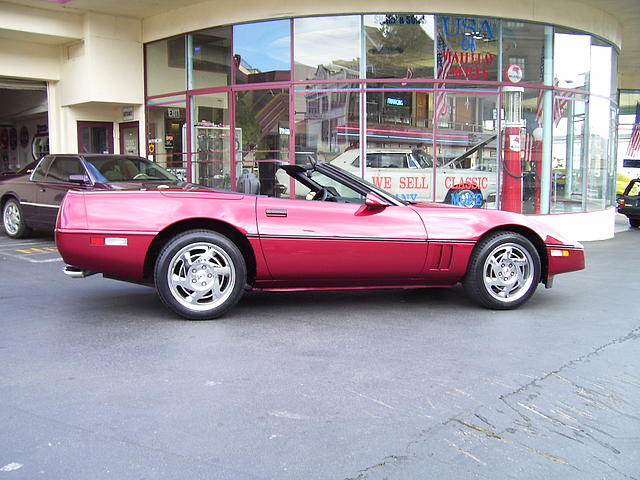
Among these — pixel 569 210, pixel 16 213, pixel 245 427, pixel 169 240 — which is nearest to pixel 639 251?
pixel 569 210

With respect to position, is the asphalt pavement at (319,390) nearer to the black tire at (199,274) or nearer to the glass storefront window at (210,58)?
the black tire at (199,274)

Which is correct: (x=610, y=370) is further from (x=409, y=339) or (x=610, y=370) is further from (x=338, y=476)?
(x=338, y=476)

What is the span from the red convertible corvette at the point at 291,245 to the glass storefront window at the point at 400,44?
642 cm

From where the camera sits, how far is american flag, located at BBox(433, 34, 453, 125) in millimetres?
11312

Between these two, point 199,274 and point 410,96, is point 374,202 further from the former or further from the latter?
point 410,96

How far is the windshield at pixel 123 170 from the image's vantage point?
9.12 metres

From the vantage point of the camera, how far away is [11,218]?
420 inches

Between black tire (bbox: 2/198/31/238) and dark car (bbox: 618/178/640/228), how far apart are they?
44.8 feet

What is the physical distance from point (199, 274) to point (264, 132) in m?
7.54

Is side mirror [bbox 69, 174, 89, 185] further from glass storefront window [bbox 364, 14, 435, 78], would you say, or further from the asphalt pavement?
glass storefront window [bbox 364, 14, 435, 78]

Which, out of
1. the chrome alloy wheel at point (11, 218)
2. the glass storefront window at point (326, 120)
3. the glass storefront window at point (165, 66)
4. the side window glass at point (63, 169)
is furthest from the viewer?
the glass storefront window at point (165, 66)

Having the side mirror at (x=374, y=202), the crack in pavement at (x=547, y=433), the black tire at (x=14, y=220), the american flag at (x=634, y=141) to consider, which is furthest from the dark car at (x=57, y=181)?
the american flag at (x=634, y=141)

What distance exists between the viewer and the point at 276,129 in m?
11.9

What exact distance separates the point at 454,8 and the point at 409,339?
836 cm
